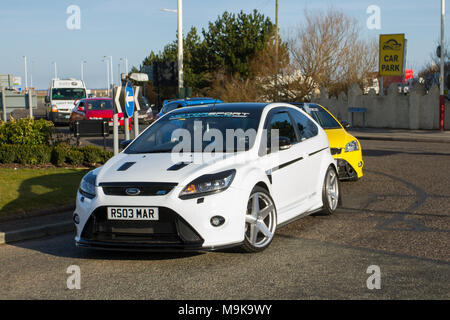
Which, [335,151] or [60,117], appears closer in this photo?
[335,151]

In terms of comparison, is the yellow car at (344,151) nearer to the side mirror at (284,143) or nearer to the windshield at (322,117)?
the windshield at (322,117)

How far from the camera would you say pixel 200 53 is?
52031mm

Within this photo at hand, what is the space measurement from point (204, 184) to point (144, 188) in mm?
581

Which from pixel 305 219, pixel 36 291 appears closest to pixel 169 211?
pixel 36 291

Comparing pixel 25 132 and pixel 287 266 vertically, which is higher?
pixel 25 132

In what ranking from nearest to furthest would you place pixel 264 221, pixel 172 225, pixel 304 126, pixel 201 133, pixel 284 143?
pixel 172 225
pixel 264 221
pixel 284 143
pixel 201 133
pixel 304 126

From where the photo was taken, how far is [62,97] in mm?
39688

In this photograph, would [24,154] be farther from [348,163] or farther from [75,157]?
[348,163]

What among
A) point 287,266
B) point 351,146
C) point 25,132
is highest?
point 25,132

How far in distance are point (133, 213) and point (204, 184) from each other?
2.41 ft

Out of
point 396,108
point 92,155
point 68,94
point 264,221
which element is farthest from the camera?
point 68,94

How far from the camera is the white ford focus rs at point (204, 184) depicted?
19.9 ft

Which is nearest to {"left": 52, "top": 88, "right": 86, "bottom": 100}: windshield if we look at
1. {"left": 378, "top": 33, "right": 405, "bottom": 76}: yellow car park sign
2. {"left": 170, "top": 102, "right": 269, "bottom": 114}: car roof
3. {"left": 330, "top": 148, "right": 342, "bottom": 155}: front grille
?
{"left": 378, "top": 33, "right": 405, "bottom": 76}: yellow car park sign

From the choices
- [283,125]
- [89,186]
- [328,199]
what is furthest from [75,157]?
[89,186]
